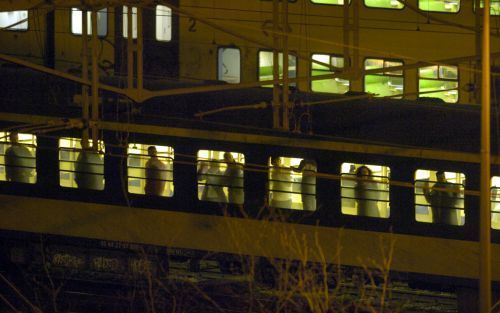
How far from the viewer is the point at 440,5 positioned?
27.8 m

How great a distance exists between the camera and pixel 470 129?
18641 millimetres

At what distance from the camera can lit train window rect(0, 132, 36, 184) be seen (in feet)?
65.9

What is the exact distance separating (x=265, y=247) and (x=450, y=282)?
253 centimetres

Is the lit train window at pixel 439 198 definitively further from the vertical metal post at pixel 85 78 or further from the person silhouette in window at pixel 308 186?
the vertical metal post at pixel 85 78

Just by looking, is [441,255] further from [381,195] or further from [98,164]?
[98,164]

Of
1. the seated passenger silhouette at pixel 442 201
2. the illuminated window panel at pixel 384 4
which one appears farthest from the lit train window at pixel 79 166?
the illuminated window panel at pixel 384 4

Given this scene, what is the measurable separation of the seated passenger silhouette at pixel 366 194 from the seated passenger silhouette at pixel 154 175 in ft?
9.28

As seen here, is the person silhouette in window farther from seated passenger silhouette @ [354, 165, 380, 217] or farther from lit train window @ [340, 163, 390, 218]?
seated passenger silhouette @ [354, 165, 380, 217]

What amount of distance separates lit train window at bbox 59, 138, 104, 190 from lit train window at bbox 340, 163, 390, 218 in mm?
3607

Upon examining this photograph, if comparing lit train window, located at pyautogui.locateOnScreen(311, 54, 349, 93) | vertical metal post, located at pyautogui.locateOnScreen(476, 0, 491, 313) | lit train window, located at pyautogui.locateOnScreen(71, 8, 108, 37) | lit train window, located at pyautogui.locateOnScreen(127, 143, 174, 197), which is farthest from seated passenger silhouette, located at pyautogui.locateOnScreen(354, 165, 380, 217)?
lit train window, located at pyautogui.locateOnScreen(71, 8, 108, 37)

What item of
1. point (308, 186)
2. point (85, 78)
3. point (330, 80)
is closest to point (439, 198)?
point (308, 186)

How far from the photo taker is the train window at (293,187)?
1875 cm

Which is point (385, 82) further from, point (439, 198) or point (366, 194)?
point (439, 198)

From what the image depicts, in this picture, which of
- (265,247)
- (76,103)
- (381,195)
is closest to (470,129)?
(381,195)
